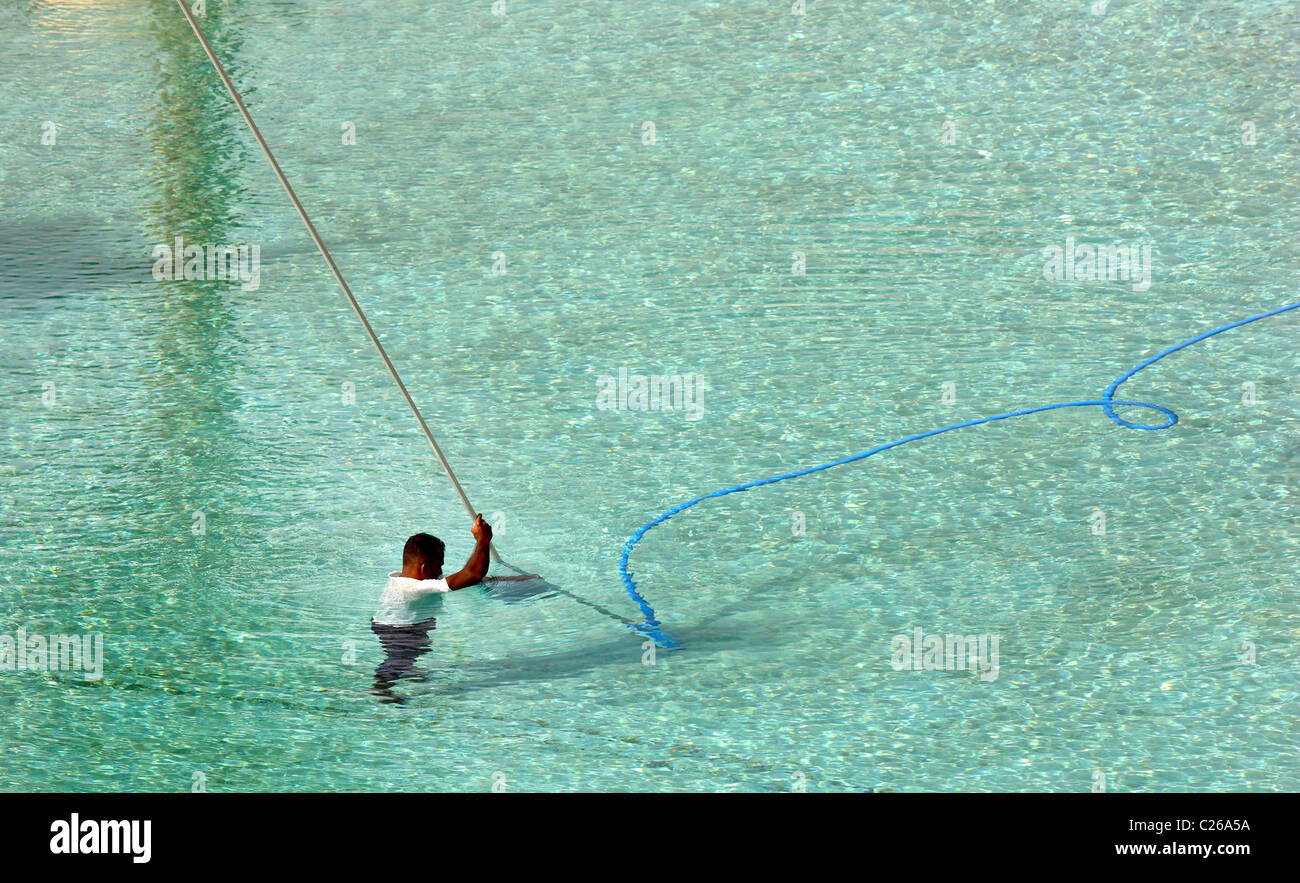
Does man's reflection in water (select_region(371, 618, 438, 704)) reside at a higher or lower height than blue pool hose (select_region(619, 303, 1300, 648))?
lower

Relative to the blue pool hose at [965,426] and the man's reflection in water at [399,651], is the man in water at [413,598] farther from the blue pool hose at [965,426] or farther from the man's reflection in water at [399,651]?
the blue pool hose at [965,426]

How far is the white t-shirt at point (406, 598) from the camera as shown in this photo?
4453 millimetres

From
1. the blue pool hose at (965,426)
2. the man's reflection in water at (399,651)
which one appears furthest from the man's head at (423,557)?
the blue pool hose at (965,426)

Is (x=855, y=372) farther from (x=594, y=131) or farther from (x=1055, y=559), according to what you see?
(x=594, y=131)

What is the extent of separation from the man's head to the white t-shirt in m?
0.02

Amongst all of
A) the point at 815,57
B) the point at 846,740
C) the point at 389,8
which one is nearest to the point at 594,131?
the point at 815,57

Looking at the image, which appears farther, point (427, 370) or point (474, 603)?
point (427, 370)

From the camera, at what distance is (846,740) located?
14.3ft

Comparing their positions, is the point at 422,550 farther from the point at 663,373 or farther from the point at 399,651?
the point at 663,373

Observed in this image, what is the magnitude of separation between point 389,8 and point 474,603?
672cm

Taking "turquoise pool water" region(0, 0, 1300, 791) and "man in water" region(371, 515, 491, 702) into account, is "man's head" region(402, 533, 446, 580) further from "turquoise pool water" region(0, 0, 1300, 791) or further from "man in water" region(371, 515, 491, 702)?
"turquoise pool water" region(0, 0, 1300, 791)

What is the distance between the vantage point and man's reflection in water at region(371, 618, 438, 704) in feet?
15.1

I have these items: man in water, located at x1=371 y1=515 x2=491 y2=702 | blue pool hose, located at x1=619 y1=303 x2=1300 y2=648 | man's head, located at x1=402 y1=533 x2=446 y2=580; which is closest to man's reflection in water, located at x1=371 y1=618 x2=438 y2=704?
man in water, located at x1=371 y1=515 x2=491 y2=702

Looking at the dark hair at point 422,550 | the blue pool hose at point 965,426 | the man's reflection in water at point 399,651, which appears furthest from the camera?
the blue pool hose at point 965,426
